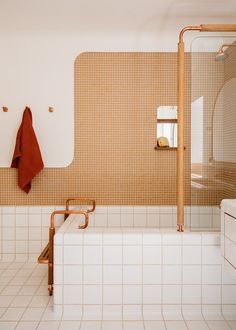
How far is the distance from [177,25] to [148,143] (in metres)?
1.13

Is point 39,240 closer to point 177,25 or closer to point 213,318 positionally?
point 213,318

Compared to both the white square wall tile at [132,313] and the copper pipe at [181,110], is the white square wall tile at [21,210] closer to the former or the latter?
the white square wall tile at [132,313]

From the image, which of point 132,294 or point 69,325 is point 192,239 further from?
point 69,325

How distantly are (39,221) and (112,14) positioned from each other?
2.06 metres

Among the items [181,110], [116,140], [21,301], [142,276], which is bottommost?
[21,301]

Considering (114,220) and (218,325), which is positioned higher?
(114,220)

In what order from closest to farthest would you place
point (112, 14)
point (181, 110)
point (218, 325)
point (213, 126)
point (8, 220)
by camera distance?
point (218, 325)
point (181, 110)
point (213, 126)
point (112, 14)
point (8, 220)

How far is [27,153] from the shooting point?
2988mm

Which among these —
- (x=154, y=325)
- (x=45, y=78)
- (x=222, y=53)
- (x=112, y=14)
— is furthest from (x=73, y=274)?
(x=112, y=14)

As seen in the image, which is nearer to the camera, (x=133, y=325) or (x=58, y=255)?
(x=133, y=325)

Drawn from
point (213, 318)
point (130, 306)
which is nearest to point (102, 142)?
point (130, 306)

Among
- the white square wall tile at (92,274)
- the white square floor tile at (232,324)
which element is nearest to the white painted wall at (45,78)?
the white square wall tile at (92,274)

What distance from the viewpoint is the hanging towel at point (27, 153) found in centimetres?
299

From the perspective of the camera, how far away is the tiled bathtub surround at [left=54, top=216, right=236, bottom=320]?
2010 mm
